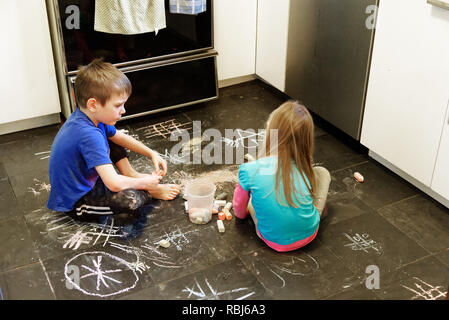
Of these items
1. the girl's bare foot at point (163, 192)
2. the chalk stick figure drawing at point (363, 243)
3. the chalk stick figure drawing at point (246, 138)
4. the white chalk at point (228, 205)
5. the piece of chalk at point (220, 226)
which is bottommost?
the chalk stick figure drawing at point (363, 243)

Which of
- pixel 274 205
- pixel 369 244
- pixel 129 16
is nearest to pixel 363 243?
pixel 369 244

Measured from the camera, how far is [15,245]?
Answer: 7.04 feet

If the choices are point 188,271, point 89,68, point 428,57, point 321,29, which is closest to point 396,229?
point 428,57

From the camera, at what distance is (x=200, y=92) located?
3.18 m

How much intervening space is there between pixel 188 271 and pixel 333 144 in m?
1.22

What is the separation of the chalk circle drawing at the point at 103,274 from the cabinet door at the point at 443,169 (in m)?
1.34

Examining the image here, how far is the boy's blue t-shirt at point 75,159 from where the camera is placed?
211 cm

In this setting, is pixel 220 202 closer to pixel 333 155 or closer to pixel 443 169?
pixel 333 155

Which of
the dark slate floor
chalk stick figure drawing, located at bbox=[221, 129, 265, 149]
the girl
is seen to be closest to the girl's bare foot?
the dark slate floor

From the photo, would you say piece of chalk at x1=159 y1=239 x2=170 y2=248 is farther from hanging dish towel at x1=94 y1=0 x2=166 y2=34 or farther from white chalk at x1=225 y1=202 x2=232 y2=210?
hanging dish towel at x1=94 y1=0 x2=166 y2=34

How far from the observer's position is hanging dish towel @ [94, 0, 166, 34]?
265cm

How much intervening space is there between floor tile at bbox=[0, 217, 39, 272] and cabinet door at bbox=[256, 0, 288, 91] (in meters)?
1.72

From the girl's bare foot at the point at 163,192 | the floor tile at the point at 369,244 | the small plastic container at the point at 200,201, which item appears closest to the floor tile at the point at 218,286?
the small plastic container at the point at 200,201

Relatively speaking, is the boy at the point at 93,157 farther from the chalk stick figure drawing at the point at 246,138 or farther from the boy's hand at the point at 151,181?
the chalk stick figure drawing at the point at 246,138
